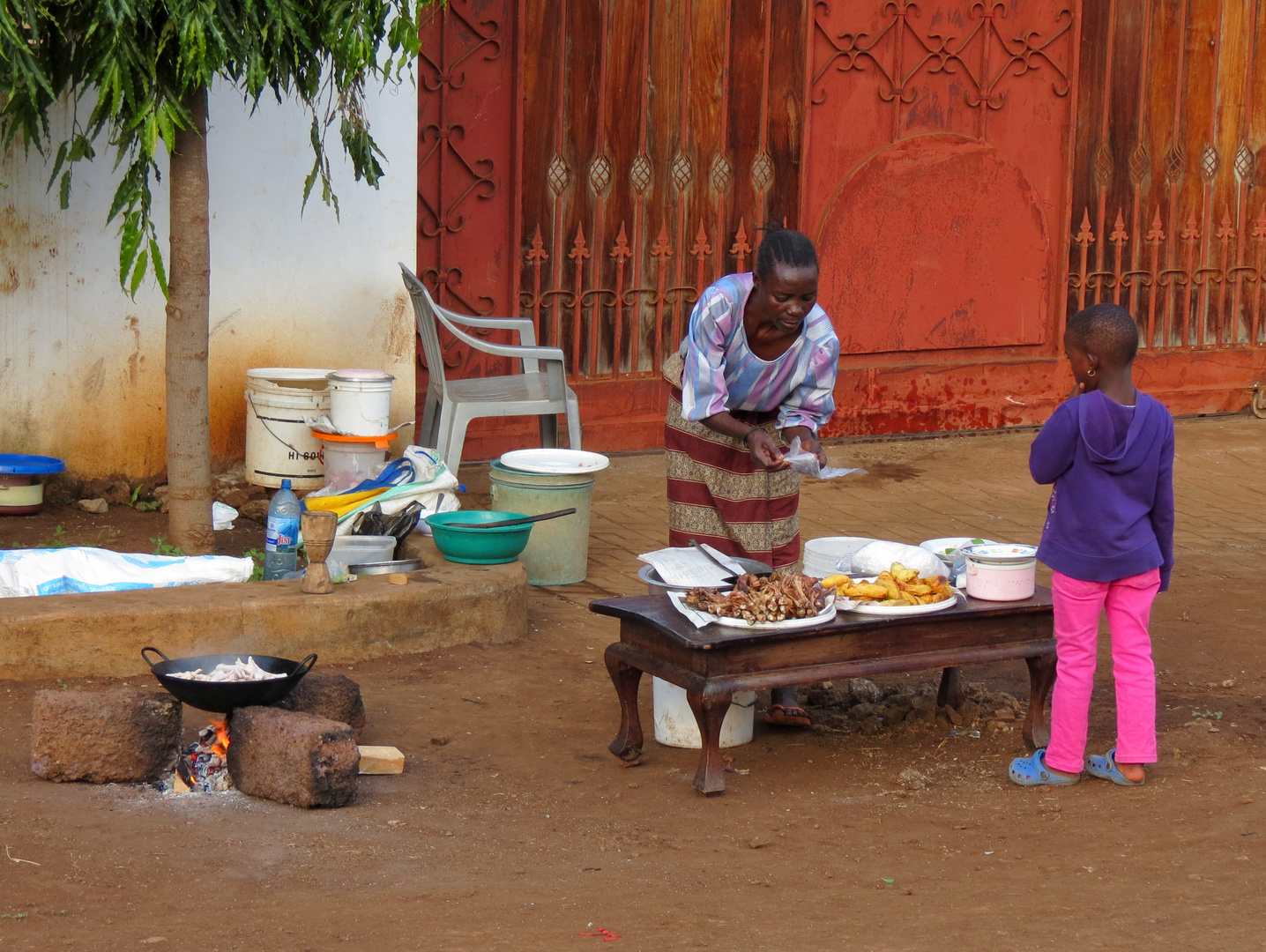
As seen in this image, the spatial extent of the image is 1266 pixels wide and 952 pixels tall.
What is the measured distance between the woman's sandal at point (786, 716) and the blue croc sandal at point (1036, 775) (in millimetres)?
740

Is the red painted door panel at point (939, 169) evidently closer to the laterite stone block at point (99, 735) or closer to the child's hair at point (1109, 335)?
the child's hair at point (1109, 335)

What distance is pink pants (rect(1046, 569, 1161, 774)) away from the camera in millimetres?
4145

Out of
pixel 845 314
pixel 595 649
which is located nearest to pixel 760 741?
pixel 595 649

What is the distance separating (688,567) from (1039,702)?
116 cm

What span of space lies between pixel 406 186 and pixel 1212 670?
444 cm

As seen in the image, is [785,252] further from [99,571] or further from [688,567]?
[99,571]

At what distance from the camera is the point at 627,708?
449 cm

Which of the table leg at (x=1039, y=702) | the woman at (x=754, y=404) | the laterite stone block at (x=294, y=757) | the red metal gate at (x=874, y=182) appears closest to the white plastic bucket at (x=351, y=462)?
the red metal gate at (x=874, y=182)

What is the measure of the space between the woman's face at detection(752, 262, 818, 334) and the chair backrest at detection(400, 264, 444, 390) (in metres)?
2.92

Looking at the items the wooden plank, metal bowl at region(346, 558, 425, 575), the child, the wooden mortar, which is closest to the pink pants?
the child

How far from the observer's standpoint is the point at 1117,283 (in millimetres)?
10312

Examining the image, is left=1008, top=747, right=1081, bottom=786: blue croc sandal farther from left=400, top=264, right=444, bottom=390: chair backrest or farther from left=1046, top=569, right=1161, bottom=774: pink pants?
left=400, top=264, right=444, bottom=390: chair backrest

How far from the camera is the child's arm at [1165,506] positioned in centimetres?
408

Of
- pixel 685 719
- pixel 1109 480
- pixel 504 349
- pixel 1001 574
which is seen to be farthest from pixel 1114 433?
pixel 504 349
